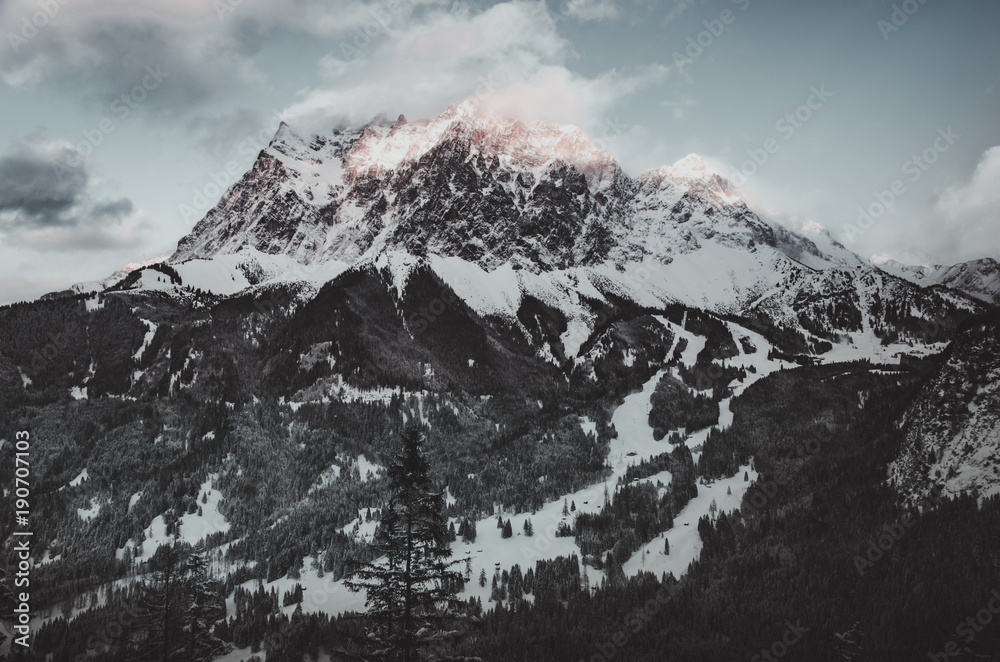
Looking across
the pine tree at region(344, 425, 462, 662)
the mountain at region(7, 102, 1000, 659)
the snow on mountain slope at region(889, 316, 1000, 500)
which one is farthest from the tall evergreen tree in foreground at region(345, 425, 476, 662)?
the snow on mountain slope at region(889, 316, 1000, 500)

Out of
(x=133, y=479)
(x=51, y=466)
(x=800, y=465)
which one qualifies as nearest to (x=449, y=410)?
(x=133, y=479)

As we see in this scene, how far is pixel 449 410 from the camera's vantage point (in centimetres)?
18050

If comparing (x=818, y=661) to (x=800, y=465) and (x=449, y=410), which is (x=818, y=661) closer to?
(x=800, y=465)

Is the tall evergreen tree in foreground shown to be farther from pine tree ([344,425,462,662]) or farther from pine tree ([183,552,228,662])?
pine tree ([183,552,228,662])

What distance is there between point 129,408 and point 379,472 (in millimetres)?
64422

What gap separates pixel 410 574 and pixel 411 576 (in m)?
0.23

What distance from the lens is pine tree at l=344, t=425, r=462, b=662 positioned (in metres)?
30.6

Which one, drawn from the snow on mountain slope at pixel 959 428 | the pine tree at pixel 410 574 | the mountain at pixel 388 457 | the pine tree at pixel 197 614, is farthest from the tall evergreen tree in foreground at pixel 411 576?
the snow on mountain slope at pixel 959 428

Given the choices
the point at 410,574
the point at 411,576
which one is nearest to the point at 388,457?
the point at 410,574

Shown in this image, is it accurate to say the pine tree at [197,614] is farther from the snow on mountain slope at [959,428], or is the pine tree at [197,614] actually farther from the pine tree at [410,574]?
the snow on mountain slope at [959,428]

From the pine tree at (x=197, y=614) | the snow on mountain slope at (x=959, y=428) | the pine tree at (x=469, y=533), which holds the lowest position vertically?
the pine tree at (x=197, y=614)

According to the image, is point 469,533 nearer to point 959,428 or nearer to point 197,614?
point 197,614

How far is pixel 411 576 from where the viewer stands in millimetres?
31156

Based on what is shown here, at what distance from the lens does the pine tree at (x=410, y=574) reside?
100 ft
